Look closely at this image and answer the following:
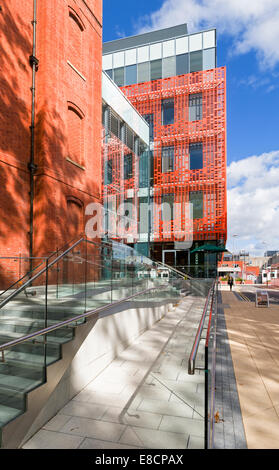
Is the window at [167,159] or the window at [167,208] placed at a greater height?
the window at [167,159]

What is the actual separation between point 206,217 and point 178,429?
21.5 metres

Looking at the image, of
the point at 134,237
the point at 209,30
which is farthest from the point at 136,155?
the point at 209,30

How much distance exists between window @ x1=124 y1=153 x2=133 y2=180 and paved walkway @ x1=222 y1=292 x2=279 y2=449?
14904 millimetres

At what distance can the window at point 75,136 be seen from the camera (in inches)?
459

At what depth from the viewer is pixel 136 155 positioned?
2306 centimetres

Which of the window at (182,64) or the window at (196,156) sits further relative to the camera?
the window at (182,64)

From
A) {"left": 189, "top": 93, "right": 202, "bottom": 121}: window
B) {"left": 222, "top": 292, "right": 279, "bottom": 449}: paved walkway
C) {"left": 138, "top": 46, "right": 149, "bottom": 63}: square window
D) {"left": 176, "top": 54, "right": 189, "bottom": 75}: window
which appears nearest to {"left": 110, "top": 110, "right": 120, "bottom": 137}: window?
{"left": 189, "top": 93, "right": 202, "bottom": 121}: window

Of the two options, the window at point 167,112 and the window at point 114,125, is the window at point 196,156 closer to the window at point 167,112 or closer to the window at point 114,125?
the window at point 167,112

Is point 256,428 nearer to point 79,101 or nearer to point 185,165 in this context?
point 79,101

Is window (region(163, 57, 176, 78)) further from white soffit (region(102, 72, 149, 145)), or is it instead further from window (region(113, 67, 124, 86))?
white soffit (region(102, 72, 149, 145))

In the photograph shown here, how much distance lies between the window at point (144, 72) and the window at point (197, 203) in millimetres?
12529

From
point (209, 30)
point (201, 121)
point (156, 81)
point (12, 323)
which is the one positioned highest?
point (209, 30)

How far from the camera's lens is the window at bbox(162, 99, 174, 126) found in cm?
2608
